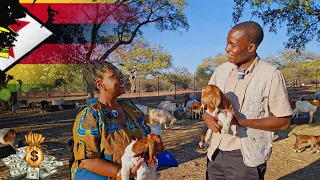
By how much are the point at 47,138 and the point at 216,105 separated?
8710 mm

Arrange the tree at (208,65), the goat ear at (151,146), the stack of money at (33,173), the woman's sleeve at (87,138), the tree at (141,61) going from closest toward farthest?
1. the goat ear at (151,146)
2. the woman's sleeve at (87,138)
3. the stack of money at (33,173)
4. the tree at (141,61)
5. the tree at (208,65)

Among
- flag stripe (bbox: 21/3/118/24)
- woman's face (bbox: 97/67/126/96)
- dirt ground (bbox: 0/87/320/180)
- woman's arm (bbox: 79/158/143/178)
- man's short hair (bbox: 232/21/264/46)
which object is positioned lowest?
dirt ground (bbox: 0/87/320/180)

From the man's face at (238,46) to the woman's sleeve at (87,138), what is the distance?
1037mm

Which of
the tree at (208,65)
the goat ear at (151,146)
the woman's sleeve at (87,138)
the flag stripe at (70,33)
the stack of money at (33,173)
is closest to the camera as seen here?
the goat ear at (151,146)

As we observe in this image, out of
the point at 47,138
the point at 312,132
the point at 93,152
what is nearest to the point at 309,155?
the point at 312,132

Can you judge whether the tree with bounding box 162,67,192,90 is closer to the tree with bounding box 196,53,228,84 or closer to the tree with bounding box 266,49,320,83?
the tree with bounding box 196,53,228,84

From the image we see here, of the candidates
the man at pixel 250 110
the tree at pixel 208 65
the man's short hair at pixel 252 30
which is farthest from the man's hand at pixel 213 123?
the tree at pixel 208 65

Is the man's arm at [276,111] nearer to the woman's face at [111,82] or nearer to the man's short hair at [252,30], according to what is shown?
the man's short hair at [252,30]

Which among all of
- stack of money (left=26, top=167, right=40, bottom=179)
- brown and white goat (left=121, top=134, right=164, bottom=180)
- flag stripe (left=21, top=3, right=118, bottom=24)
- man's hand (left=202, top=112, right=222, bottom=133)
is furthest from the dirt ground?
flag stripe (left=21, top=3, right=118, bottom=24)

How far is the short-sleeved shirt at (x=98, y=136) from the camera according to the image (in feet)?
5.90

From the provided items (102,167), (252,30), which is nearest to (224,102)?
(252,30)

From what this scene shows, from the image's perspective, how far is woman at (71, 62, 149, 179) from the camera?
5.90 feet

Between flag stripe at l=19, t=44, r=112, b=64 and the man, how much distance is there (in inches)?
648

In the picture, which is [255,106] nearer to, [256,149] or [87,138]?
[256,149]
